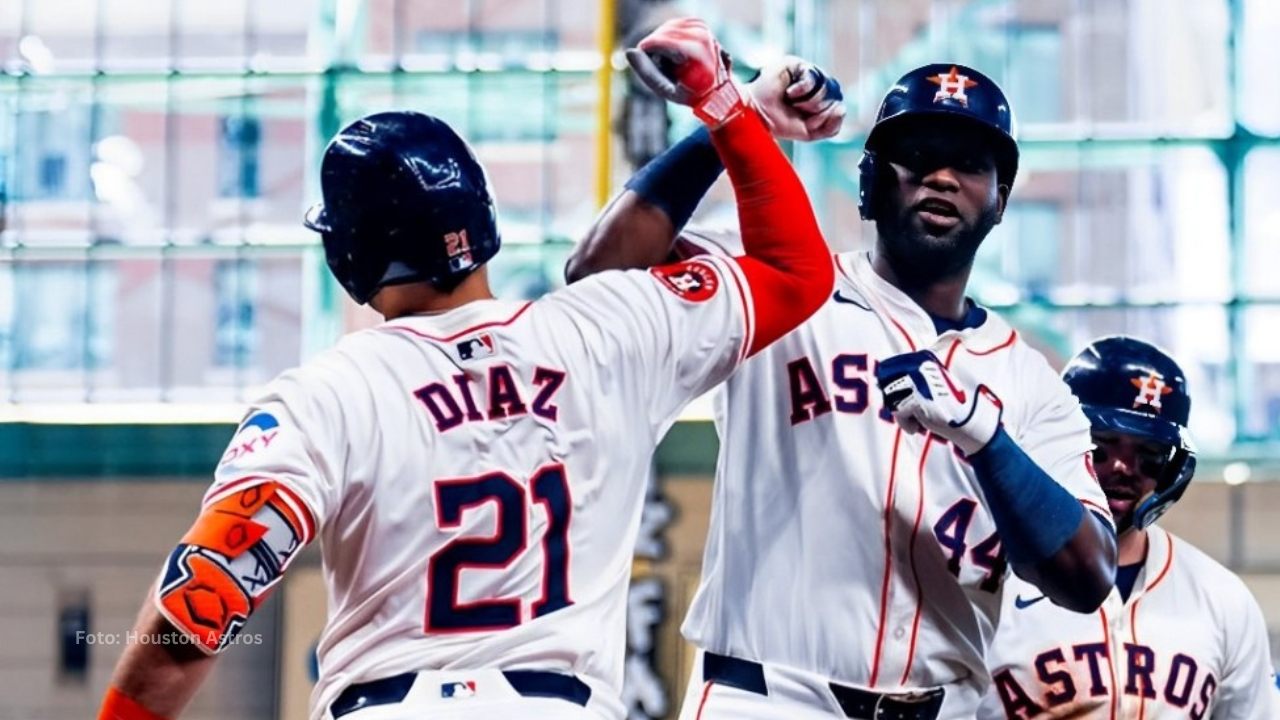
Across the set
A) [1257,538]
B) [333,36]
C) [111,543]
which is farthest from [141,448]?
[1257,538]

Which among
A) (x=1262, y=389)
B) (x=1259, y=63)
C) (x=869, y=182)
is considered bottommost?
(x=1262, y=389)

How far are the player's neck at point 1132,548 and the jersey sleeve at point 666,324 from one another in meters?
1.48

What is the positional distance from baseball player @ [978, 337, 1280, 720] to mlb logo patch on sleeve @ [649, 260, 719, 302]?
1232mm

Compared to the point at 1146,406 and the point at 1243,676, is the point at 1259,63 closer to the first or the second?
the point at 1146,406

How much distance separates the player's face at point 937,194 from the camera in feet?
12.5

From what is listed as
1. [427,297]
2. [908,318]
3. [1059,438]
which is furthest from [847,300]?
[427,297]

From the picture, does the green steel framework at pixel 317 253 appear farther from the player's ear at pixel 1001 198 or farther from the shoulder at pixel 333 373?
the shoulder at pixel 333 373

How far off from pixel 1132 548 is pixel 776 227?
1527 mm

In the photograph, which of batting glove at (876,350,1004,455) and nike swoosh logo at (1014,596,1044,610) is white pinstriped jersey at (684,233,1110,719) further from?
nike swoosh logo at (1014,596,1044,610)

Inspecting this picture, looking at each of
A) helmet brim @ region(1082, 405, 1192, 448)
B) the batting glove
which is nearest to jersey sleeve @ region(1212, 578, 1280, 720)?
helmet brim @ region(1082, 405, 1192, 448)

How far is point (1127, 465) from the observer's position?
4.55m

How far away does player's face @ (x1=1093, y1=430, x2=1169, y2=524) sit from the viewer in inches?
179

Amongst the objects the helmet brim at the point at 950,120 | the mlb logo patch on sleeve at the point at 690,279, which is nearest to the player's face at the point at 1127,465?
the helmet brim at the point at 950,120

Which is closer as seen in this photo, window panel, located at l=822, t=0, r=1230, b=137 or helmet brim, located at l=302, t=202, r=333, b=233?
helmet brim, located at l=302, t=202, r=333, b=233
